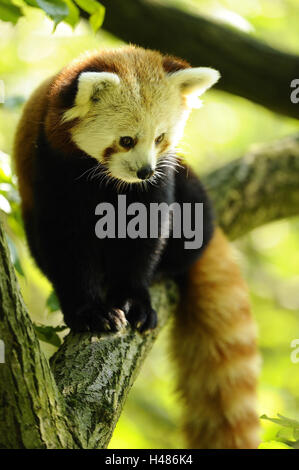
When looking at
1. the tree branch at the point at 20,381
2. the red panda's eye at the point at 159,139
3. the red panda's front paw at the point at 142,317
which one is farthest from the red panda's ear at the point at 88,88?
the tree branch at the point at 20,381

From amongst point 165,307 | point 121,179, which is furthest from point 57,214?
point 165,307

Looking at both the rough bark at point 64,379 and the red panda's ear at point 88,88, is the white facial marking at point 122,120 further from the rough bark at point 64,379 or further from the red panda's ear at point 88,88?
the rough bark at point 64,379

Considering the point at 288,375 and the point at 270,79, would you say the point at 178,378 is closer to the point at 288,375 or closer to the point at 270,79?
the point at 270,79

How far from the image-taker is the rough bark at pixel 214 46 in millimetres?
5043

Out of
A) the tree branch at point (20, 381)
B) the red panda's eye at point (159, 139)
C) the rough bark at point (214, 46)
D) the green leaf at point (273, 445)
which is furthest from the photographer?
the rough bark at point (214, 46)

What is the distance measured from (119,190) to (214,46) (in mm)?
2039

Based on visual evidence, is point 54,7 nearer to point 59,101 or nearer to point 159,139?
point 59,101

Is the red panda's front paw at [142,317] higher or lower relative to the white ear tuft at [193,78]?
lower

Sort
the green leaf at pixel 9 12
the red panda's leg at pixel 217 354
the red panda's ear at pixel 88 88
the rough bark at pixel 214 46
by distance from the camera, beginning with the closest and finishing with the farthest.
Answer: the green leaf at pixel 9 12 → the red panda's ear at pixel 88 88 → the red panda's leg at pixel 217 354 → the rough bark at pixel 214 46

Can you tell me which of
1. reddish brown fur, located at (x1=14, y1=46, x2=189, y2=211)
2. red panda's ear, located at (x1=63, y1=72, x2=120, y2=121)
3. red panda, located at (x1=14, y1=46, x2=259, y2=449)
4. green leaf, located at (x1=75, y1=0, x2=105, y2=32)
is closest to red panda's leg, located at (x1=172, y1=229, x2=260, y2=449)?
red panda, located at (x1=14, y1=46, x2=259, y2=449)

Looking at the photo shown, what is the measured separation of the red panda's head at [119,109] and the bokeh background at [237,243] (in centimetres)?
173

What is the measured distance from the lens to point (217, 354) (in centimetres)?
444

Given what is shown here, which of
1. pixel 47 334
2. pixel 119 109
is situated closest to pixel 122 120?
pixel 119 109

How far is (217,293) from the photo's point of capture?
14.8 feet
